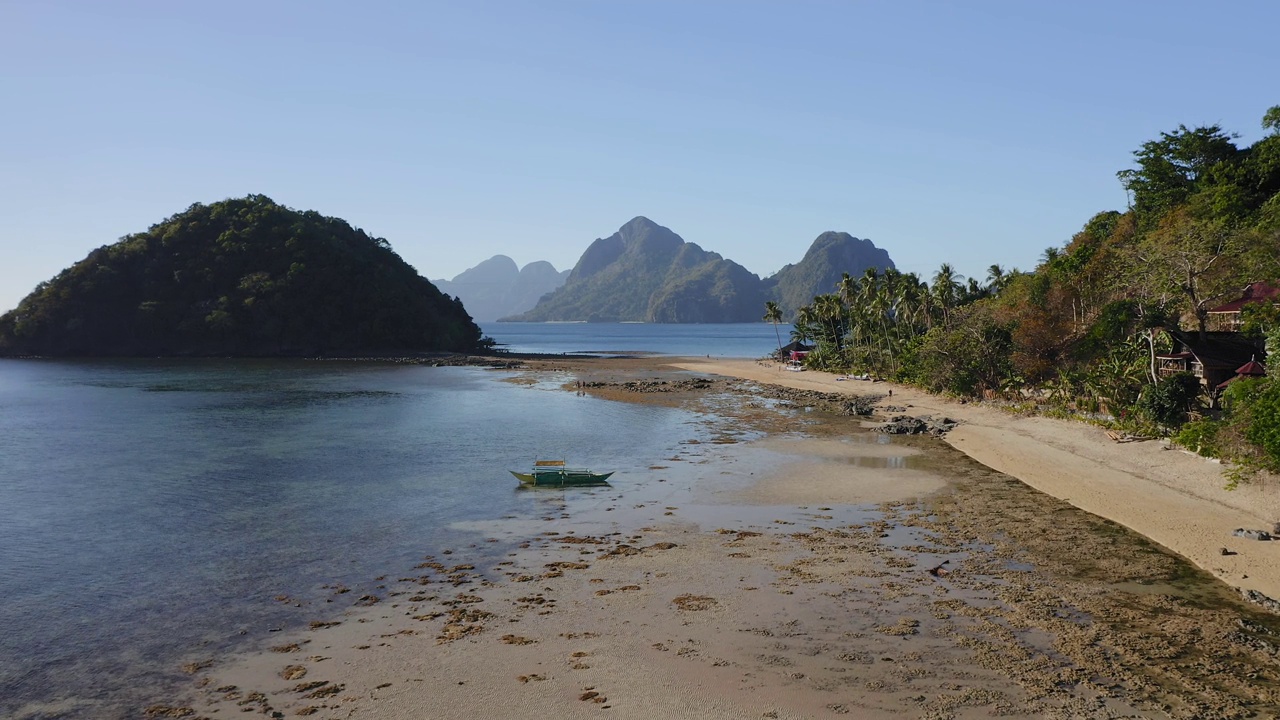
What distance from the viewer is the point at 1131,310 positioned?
47094 mm

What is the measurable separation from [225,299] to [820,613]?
135m

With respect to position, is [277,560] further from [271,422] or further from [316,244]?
[316,244]

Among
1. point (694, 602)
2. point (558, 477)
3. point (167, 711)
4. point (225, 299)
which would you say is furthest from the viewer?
point (225, 299)

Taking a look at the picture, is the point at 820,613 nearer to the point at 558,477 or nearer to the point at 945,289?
the point at 558,477

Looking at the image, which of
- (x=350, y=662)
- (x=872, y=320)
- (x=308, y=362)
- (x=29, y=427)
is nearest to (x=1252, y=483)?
(x=350, y=662)

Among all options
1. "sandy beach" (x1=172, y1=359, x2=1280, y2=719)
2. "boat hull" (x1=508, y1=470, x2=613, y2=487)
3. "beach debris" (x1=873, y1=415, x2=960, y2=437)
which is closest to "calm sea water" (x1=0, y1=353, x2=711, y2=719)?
"boat hull" (x1=508, y1=470, x2=613, y2=487)

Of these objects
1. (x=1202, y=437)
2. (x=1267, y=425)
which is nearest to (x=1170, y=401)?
(x=1202, y=437)

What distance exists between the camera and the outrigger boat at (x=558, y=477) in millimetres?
33750

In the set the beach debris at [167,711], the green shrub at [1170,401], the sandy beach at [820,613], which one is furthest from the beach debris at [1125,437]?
the beach debris at [167,711]

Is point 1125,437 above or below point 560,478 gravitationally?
above

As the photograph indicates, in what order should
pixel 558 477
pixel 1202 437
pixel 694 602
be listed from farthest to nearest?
1. pixel 558 477
2. pixel 1202 437
3. pixel 694 602

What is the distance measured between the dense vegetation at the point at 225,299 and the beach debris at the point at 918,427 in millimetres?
111096

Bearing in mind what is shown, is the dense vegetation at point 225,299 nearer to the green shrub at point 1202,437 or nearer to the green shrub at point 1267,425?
the green shrub at point 1202,437

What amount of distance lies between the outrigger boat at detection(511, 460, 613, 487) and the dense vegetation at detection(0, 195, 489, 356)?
114m
